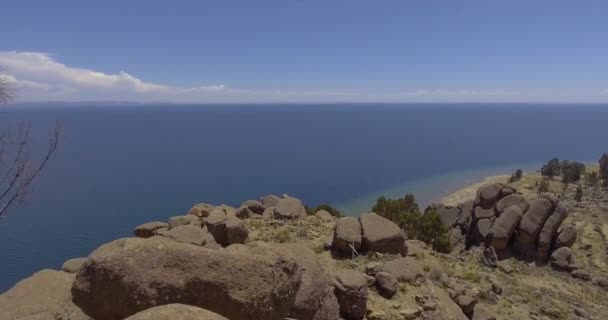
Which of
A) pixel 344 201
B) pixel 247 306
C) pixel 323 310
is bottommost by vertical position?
pixel 344 201

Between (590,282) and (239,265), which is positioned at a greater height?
(239,265)

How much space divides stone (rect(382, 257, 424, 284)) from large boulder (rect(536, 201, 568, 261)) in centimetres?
3054

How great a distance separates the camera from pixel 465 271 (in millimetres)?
29828

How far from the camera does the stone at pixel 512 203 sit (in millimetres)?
47344

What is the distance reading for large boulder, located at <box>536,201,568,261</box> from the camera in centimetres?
4416

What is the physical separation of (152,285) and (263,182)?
4909 inches

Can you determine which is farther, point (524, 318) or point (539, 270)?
point (539, 270)

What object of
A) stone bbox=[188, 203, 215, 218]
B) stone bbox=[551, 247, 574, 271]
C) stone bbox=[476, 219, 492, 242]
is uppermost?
stone bbox=[188, 203, 215, 218]

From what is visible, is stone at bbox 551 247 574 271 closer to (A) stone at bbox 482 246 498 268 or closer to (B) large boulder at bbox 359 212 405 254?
(A) stone at bbox 482 246 498 268

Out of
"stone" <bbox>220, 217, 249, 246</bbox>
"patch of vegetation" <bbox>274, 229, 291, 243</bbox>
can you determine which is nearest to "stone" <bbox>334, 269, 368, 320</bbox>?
"stone" <bbox>220, 217, 249, 246</bbox>

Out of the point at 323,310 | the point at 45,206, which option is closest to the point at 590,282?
the point at 323,310

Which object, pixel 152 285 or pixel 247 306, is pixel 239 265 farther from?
pixel 152 285

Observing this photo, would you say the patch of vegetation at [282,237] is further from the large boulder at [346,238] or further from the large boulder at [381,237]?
the large boulder at [381,237]

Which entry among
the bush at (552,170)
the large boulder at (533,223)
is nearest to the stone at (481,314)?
the large boulder at (533,223)
